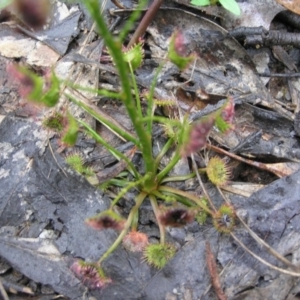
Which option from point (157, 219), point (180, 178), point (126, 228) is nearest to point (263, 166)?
point (180, 178)

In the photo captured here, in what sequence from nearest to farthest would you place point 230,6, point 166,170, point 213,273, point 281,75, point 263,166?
point 213,273, point 166,170, point 263,166, point 230,6, point 281,75

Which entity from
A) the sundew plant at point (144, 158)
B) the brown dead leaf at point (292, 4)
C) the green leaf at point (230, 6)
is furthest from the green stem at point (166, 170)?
the brown dead leaf at point (292, 4)

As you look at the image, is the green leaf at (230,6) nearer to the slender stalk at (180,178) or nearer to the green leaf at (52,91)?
the slender stalk at (180,178)

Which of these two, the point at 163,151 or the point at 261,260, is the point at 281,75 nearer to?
the point at 163,151

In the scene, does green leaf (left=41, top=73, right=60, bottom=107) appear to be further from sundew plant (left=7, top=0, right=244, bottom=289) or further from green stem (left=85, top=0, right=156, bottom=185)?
green stem (left=85, top=0, right=156, bottom=185)

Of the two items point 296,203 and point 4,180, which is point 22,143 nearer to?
point 4,180

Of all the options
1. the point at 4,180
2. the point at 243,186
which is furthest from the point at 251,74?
the point at 4,180
